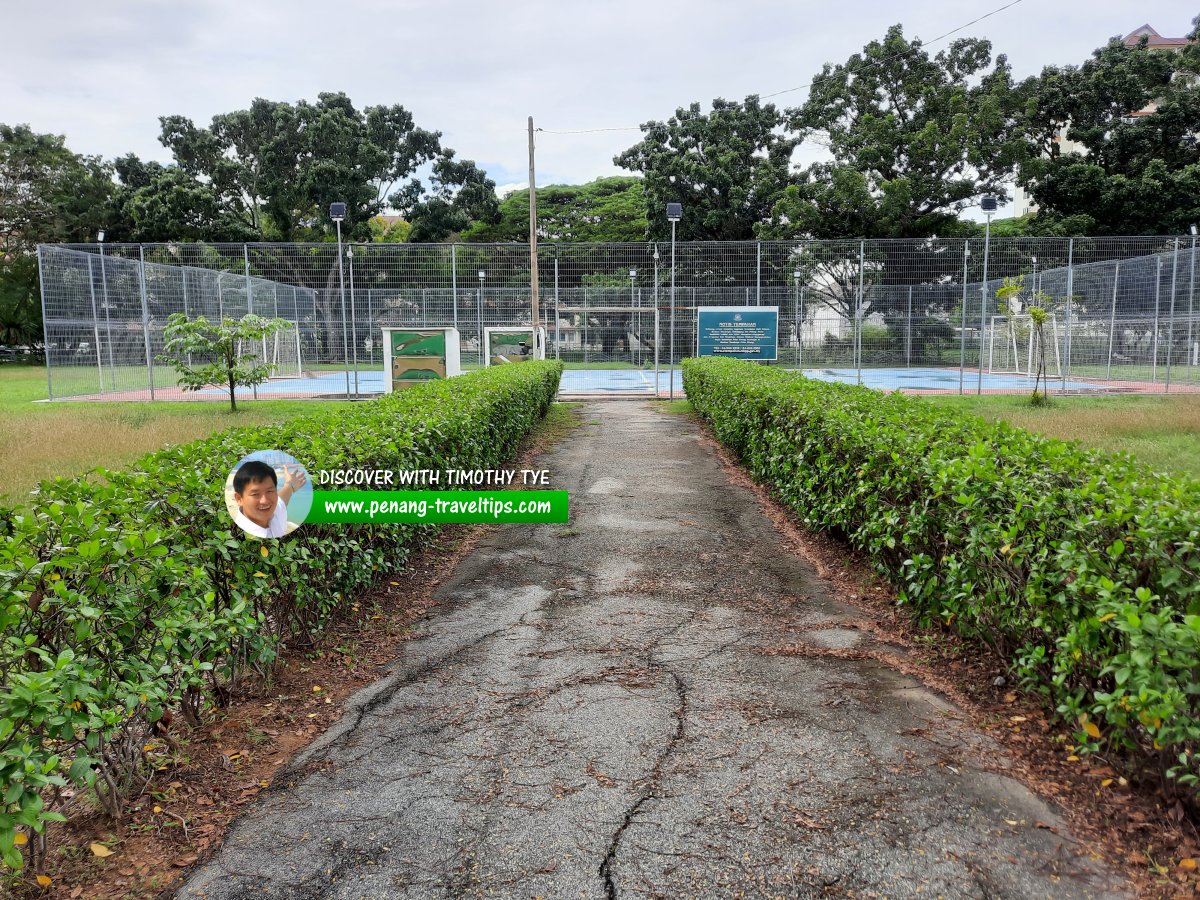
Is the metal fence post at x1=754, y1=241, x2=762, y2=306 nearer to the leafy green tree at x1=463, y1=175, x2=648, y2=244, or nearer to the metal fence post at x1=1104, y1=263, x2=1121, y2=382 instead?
the metal fence post at x1=1104, y1=263, x2=1121, y2=382

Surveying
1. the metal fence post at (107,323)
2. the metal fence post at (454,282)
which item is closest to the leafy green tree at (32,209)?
the metal fence post at (107,323)

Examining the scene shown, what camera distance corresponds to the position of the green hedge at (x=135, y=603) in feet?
6.73

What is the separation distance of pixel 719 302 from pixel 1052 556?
19.4m

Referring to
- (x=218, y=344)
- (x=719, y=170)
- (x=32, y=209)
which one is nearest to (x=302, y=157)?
(x=32, y=209)

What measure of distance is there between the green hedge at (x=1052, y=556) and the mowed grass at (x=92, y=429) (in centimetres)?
312

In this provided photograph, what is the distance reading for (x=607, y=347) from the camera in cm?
A: 2412

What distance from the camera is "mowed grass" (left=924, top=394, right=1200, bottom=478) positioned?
9.02m

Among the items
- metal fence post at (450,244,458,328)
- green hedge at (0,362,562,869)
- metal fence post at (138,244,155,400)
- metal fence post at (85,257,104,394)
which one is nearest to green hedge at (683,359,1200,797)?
green hedge at (0,362,562,869)

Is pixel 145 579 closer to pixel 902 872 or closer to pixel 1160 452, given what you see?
pixel 902 872

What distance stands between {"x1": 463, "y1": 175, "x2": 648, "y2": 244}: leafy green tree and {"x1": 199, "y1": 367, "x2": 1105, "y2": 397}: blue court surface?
21465mm

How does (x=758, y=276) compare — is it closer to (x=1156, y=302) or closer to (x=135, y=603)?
(x=1156, y=302)

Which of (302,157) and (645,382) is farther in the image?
(302,157)

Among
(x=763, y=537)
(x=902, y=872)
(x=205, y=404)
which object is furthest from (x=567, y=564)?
(x=205, y=404)

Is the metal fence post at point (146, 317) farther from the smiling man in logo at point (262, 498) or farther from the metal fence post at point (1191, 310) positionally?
the metal fence post at point (1191, 310)
